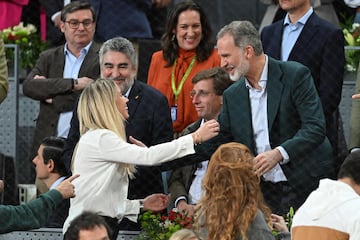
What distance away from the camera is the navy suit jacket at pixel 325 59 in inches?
424

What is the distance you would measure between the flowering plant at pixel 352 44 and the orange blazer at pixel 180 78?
1.47 m

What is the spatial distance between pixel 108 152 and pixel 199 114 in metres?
1.46

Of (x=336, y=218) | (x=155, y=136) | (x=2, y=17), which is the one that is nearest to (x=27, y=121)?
(x=2, y=17)

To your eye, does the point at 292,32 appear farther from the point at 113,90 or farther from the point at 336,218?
the point at 336,218

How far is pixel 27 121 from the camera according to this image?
514 inches

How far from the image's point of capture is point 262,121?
33.5 ft

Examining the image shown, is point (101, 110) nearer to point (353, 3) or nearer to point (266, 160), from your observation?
point (266, 160)

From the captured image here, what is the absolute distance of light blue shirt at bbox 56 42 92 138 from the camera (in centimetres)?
1191

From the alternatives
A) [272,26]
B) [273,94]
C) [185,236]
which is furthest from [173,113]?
[185,236]

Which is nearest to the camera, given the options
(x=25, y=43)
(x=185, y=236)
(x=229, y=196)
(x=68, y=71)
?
(x=185, y=236)

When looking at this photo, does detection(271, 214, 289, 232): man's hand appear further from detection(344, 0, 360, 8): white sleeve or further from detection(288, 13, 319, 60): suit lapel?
detection(344, 0, 360, 8): white sleeve

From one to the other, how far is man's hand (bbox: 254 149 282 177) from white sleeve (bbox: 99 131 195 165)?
51 cm

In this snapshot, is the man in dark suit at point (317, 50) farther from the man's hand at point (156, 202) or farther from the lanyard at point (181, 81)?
the man's hand at point (156, 202)

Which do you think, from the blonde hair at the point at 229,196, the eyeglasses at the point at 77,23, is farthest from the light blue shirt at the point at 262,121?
the eyeglasses at the point at 77,23
